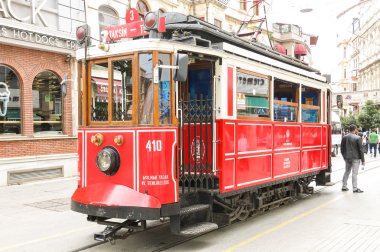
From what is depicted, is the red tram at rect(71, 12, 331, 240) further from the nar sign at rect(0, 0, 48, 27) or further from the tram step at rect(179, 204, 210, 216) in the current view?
the nar sign at rect(0, 0, 48, 27)

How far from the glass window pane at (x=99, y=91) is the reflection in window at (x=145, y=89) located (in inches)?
25.8

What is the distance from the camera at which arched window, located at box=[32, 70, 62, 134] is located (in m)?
13.9

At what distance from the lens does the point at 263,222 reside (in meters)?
8.05

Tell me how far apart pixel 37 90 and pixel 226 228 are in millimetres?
9019

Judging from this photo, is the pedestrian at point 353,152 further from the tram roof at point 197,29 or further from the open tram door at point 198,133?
the open tram door at point 198,133

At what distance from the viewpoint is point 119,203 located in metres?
5.74

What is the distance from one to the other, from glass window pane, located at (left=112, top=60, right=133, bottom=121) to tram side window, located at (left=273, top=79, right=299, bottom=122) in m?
3.47

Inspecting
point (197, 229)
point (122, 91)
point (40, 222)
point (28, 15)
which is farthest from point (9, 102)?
point (197, 229)

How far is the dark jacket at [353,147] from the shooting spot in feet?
37.4

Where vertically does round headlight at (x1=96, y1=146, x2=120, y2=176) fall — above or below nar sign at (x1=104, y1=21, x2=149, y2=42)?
below

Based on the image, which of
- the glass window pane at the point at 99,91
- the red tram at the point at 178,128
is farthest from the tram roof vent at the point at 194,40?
the glass window pane at the point at 99,91

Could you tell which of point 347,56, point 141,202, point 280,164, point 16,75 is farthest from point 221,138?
point 347,56

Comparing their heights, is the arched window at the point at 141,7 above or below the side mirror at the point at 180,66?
above

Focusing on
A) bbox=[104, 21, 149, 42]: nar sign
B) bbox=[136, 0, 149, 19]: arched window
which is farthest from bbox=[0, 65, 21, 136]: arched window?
bbox=[104, 21, 149, 42]: nar sign
